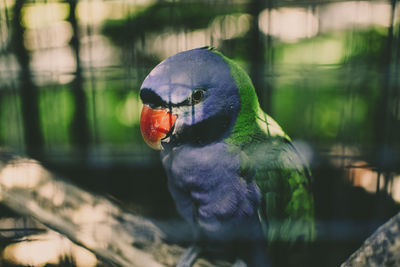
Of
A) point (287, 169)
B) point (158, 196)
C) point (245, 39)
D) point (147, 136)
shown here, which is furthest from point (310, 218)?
point (158, 196)

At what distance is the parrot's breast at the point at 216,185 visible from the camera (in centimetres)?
80

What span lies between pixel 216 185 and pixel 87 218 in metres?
0.44

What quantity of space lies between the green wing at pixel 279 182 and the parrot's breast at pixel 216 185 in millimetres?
41

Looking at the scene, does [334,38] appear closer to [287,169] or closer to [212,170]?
[287,169]

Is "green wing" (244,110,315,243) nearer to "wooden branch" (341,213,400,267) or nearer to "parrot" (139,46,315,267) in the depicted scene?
"parrot" (139,46,315,267)

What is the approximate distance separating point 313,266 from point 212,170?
78cm

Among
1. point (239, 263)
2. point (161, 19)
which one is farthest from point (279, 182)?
point (161, 19)

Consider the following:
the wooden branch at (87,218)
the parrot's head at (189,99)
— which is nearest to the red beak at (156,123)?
the parrot's head at (189,99)

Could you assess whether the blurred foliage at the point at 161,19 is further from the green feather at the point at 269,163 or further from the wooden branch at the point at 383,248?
the wooden branch at the point at 383,248

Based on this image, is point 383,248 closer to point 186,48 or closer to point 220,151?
point 220,151

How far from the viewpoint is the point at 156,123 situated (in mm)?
766

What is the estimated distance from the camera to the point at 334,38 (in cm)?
158

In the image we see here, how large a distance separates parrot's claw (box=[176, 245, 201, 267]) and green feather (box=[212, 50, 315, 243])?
9.4 inches

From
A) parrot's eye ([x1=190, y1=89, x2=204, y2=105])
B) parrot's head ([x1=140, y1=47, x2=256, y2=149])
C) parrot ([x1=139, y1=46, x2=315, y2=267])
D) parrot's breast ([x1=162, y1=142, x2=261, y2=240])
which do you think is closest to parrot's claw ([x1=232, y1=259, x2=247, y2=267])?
parrot ([x1=139, y1=46, x2=315, y2=267])
